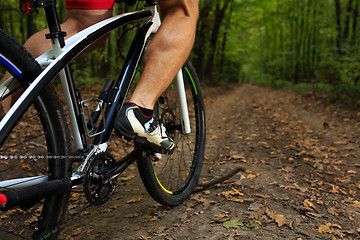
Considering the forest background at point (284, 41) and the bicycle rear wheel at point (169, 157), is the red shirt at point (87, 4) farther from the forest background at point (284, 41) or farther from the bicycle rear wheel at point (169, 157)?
the forest background at point (284, 41)

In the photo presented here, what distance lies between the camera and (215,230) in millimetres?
1717

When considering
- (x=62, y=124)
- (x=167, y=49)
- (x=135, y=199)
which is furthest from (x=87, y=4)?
(x=135, y=199)

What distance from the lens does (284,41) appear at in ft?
91.4

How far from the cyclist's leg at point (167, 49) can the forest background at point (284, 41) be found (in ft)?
20.3

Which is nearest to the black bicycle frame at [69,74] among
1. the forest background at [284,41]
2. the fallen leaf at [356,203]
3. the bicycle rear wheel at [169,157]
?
the bicycle rear wheel at [169,157]

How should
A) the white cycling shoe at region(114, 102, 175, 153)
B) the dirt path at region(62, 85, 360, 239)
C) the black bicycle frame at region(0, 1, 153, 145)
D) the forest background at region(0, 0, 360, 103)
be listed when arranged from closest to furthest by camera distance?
the black bicycle frame at region(0, 1, 153, 145) < the white cycling shoe at region(114, 102, 175, 153) < the dirt path at region(62, 85, 360, 239) < the forest background at region(0, 0, 360, 103)

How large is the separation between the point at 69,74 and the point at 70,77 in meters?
0.02

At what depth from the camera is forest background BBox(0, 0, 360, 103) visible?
942cm

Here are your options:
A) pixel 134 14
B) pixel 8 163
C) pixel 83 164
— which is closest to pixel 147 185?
pixel 83 164

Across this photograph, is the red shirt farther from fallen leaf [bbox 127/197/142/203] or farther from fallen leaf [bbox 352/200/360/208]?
fallen leaf [bbox 352/200/360/208]

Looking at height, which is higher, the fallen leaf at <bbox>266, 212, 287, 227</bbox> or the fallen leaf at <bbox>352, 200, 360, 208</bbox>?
the fallen leaf at <bbox>266, 212, 287, 227</bbox>

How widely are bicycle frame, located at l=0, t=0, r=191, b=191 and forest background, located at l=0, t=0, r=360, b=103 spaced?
6.05 m

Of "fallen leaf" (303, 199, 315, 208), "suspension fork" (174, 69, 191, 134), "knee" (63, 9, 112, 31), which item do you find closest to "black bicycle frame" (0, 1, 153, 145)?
"knee" (63, 9, 112, 31)

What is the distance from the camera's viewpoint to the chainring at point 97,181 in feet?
4.52
